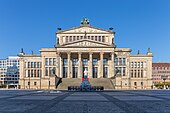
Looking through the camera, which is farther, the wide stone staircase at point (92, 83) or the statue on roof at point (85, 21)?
the statue on roof at point (85, 21)

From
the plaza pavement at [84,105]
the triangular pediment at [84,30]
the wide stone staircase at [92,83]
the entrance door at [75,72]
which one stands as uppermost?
the triangular pediment at [84,30]

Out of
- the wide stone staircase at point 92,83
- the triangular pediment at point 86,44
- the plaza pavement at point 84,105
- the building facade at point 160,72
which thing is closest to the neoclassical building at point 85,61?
the triangular pediment at point 86,44

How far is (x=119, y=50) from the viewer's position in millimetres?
116250

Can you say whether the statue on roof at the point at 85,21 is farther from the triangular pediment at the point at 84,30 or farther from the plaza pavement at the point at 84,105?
the plaza pavement at the point at 84,105

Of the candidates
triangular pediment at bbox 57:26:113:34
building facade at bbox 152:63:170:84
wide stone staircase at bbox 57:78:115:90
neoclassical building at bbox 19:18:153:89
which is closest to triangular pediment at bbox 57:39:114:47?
neoclassical building at bbox 19:18:153:89

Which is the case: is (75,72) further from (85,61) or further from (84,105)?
(84,105)

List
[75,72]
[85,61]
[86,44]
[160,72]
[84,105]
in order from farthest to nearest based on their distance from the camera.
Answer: [160,72]
[85,61]
[75,72]
[86,44]
[84,105]

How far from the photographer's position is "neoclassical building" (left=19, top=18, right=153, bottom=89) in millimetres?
108750

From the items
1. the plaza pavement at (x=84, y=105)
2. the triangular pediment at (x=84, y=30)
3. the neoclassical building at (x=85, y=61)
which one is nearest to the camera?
the plaza pavement at (x=84, y=105)

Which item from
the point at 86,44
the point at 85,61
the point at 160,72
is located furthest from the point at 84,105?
the point at 160,72

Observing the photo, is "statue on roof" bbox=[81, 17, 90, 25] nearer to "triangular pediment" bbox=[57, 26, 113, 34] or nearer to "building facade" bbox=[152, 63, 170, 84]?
A: "triangular pediment" bbox=[57, 26, 113, 34]

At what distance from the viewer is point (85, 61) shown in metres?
117

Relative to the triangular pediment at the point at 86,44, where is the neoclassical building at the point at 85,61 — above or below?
below

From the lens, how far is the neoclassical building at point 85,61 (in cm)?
10875
